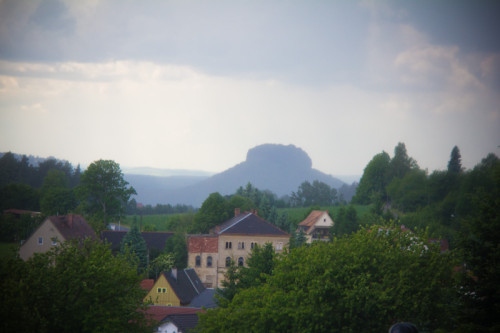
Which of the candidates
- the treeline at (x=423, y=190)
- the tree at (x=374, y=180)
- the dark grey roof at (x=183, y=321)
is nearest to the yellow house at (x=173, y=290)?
the dark grey roof at (x=183, y=321)

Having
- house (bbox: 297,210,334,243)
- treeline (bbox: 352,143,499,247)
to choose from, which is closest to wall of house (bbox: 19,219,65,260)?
treeline (bbox: 352,143,499,247)

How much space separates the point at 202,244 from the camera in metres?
56.3

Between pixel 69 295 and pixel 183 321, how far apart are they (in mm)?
16406

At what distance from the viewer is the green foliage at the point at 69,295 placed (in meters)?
16.1

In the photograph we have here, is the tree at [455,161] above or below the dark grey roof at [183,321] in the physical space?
above

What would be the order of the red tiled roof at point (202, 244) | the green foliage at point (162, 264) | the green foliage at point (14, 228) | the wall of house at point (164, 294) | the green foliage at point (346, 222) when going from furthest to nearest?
1. the green foliage at point (346, 222)
2. the green foliage at point (14, 228)
3. the red tiled roof at point (202, 244)
4. the green foliage at point (162, 264)
5. the wall of house at point (164, 294)

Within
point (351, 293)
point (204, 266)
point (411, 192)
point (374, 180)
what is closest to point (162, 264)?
point (204, 266)

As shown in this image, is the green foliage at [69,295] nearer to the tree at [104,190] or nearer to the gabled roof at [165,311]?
the gabled roof at [165,311]

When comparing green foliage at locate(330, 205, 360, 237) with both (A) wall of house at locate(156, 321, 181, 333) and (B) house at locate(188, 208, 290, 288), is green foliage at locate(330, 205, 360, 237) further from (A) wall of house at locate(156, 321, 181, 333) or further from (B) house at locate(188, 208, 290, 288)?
(A) wall of house at locate(156, 321, 181, 333)

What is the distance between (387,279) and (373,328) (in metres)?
2.05

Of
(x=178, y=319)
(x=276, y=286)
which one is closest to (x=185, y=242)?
(x=178, y=319)

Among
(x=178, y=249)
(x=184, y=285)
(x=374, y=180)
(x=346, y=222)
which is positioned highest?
(x=374, y=180)

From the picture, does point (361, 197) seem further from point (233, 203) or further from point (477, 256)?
point (477, 256)

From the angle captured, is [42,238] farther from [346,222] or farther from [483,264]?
[483,264]
